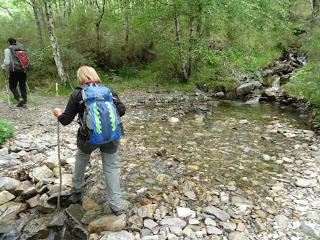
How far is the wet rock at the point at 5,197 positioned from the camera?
6.21 meters

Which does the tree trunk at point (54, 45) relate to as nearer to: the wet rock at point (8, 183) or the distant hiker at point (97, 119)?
the wet rock at point (8, 183)

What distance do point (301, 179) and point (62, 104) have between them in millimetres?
9107

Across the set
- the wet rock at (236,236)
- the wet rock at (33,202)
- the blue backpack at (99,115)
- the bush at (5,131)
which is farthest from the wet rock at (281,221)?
the bush at (5,131)

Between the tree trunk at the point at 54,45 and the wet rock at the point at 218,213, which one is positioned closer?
the wet rock at the point at 218,213

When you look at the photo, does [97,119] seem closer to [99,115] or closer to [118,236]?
[99,115]

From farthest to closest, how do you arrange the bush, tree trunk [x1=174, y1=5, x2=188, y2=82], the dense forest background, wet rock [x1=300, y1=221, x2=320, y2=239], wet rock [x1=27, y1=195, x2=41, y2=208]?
tree trunk [x1=174, y1=5, x2=188, y2=82], the dense forest background, the bush, wet rock [x1=27, y1=195, x2=41, y2=208], wet rock [x1=300, y1=221, x2=320, y2=239]

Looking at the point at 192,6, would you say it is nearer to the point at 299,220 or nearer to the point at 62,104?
the point at 62,104

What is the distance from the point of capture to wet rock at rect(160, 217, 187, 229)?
5.40 meters

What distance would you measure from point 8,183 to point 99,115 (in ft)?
9.48

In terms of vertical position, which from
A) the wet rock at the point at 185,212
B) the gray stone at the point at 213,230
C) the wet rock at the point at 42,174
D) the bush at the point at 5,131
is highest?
the bush at the point at 5,131

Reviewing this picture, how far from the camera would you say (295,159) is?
8062mm

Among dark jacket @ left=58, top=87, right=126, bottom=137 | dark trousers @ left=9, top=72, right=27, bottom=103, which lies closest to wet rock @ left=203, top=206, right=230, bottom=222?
dark jacket @ left=58, top=87, right=126, bottom=137

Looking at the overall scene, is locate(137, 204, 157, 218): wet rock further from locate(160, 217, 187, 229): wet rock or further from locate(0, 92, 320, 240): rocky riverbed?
locate(160, 217, 187, 229): wet rock

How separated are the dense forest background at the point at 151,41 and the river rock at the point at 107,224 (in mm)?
9785
